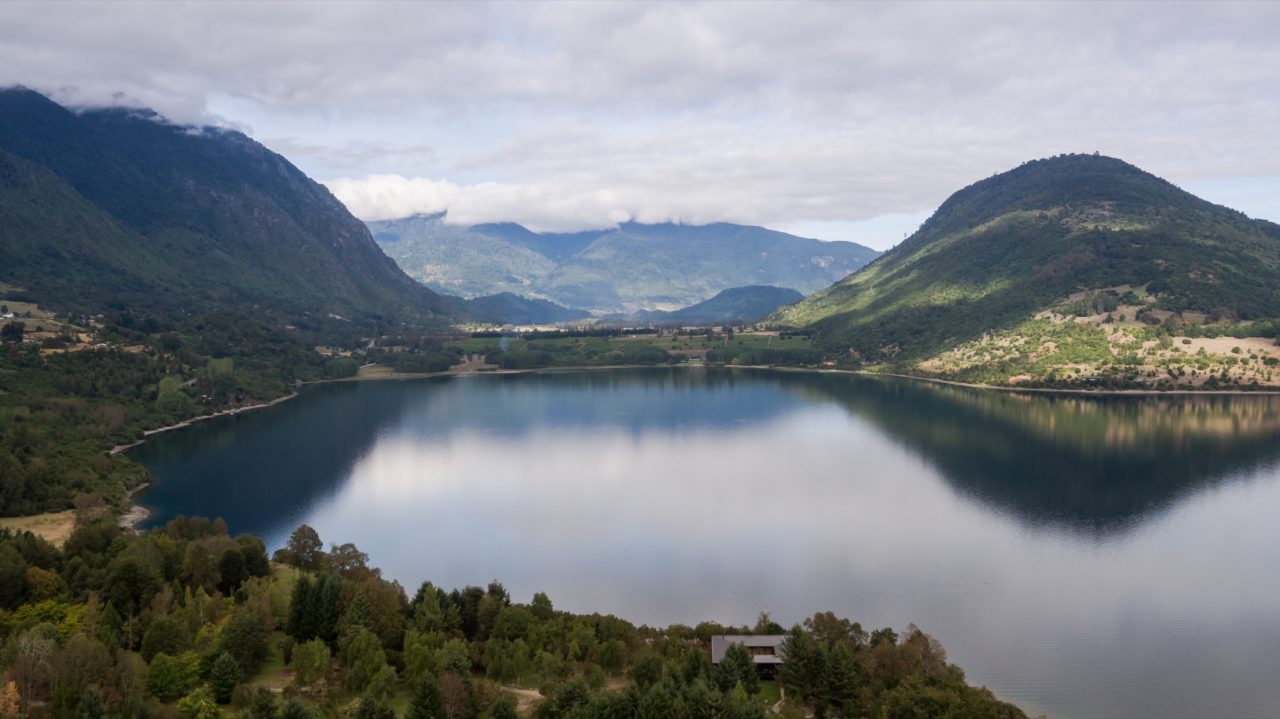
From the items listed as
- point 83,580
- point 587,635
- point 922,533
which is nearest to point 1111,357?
point 922,533

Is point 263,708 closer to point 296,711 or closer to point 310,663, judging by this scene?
point 296,711

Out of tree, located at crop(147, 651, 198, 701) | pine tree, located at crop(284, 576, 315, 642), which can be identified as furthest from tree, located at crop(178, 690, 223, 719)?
pine tree, located at crop(284, 576, 315, 642)

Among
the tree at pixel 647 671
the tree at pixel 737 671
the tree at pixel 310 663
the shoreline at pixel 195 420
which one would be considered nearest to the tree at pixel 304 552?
the tree at pixel 310 663

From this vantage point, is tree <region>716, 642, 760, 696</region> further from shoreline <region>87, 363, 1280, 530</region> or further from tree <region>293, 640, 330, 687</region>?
shoreline <region>87, 363, 1280, 530</region>

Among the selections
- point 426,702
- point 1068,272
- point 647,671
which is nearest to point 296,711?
point 426,702

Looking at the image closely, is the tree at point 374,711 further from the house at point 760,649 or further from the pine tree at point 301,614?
the house at point 760,649

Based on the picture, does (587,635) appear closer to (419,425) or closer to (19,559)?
(19,559)
